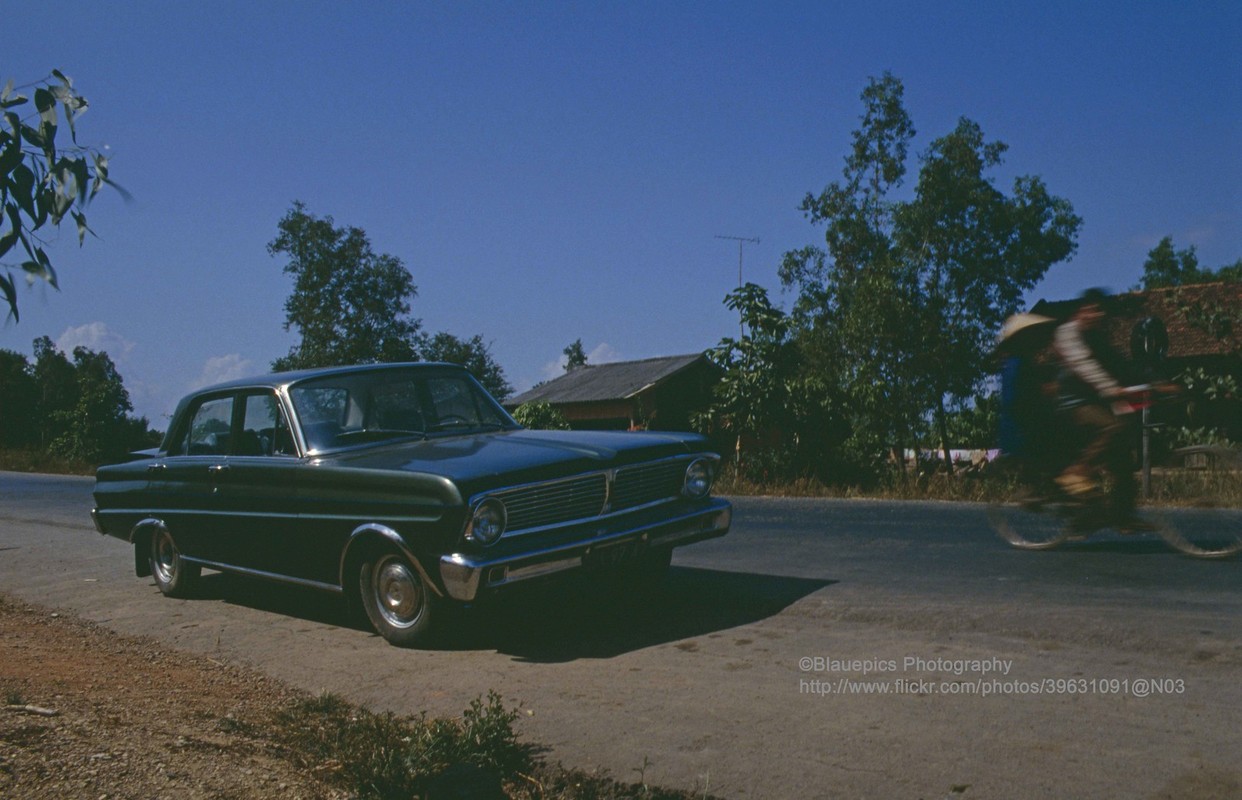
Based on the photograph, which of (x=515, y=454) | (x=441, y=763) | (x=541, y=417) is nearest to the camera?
(x=441, y=763)

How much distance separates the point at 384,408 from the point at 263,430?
0.87m

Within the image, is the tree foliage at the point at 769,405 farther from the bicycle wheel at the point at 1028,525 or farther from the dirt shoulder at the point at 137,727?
the dirt shoulder at the point at 137,727

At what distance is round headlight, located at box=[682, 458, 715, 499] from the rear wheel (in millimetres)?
3769

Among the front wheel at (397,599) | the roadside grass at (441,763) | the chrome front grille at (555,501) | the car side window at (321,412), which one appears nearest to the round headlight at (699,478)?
the chrome front grille at (555,501)

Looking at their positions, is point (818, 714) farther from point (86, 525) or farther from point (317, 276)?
point (317, 276)

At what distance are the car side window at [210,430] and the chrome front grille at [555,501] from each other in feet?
9.29

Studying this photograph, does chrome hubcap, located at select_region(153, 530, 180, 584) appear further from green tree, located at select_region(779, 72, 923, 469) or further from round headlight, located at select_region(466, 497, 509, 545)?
green tree, located at select_region(779, 72, 923, 469)

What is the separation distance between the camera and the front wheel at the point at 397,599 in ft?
20.0

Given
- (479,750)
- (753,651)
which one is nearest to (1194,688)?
(753,651)

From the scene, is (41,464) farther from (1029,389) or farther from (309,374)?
(1029,389)

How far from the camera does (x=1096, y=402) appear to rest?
7621 millimetres

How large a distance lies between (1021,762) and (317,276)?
174 feet

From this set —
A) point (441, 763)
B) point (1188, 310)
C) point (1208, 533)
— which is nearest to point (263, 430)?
point (441, 763)

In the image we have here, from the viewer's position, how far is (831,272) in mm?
35125
